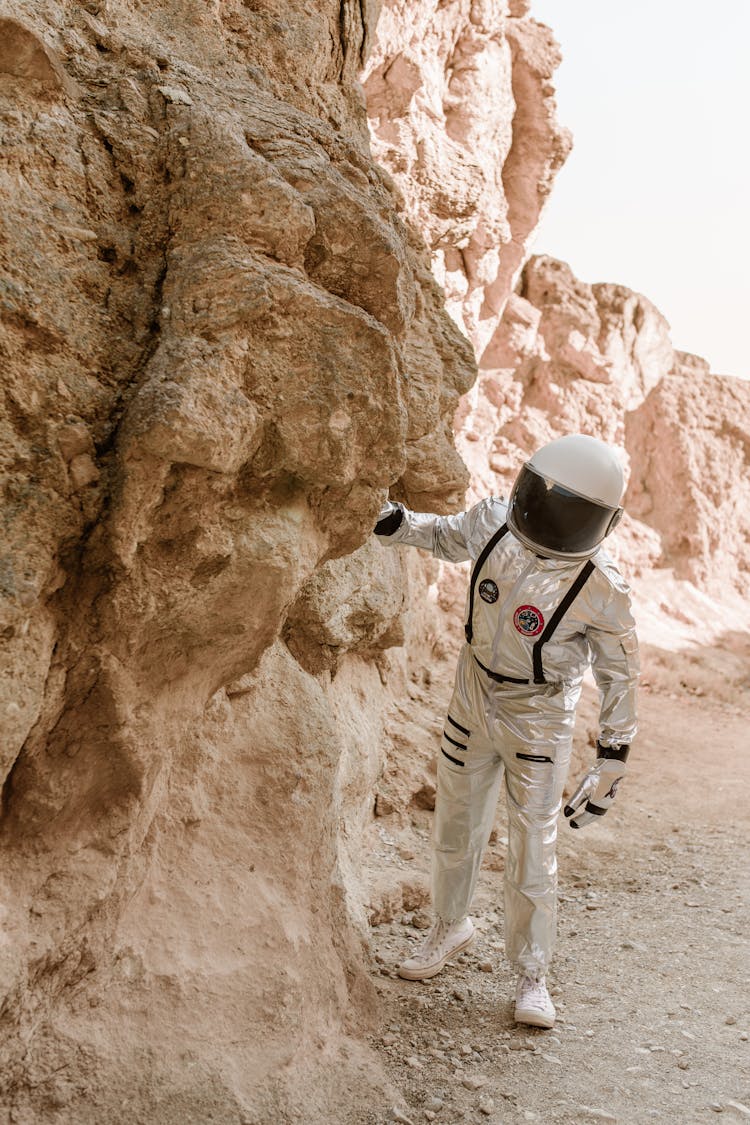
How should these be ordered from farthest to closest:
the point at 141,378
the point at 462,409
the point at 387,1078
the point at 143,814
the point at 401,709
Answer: the point at 462,409
the point at 401,709
the point at 387,1078
the point at 143,814
the point at 141,378

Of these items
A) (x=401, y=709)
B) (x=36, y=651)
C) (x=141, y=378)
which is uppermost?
(x=141, y=378)

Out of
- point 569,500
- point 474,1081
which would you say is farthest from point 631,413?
point 474,1081

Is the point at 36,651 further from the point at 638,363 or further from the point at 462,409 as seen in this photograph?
the point at 638,363

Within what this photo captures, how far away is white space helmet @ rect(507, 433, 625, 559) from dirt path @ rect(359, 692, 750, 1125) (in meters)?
1.53

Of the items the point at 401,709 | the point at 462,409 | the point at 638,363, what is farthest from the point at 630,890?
the point at 638,363

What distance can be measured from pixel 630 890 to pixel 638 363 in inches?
438

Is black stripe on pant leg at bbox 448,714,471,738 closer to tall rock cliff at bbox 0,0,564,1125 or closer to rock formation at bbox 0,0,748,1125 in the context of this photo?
rock formation at bbox 0,0,748,1125

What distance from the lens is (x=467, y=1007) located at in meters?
3.08

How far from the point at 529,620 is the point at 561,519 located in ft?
1.29

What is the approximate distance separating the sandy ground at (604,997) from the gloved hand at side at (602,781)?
67 centimetres

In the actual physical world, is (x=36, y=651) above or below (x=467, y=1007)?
above

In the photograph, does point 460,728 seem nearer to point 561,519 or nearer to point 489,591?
point 489,591

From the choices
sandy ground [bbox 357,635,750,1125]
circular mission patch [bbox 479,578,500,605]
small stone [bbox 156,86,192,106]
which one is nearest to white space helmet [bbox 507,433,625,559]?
circular mission patch [bbox 479,578,500,605]

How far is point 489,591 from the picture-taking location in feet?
10.3
